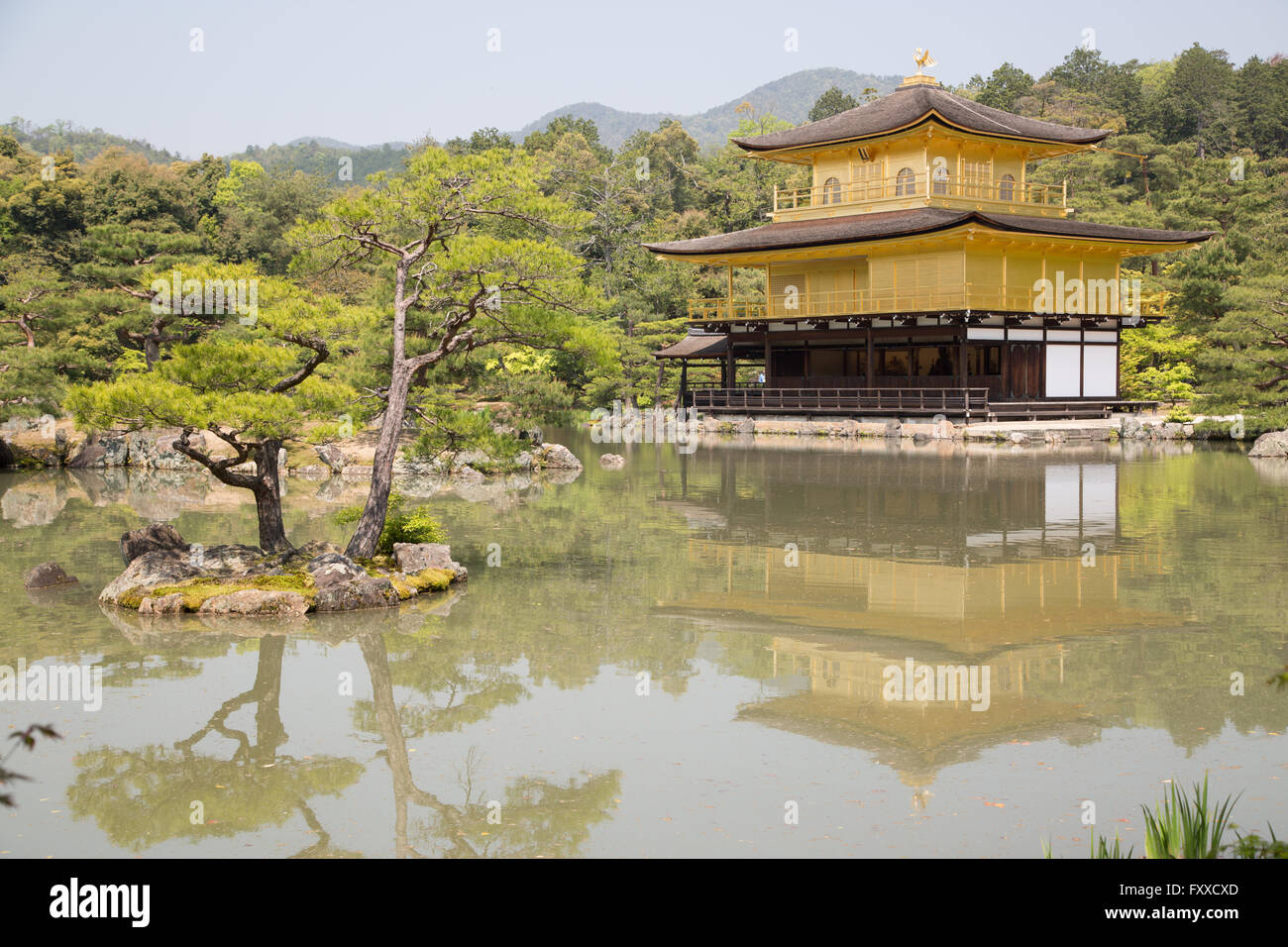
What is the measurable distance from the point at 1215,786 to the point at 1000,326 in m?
33.2

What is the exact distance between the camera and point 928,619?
11.5 m

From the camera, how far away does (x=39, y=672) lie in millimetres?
9969

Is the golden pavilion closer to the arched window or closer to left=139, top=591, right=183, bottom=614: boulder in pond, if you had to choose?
the arched window

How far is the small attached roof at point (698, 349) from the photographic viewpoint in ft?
152

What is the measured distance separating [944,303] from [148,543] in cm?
2983

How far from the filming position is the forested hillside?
1541 cm

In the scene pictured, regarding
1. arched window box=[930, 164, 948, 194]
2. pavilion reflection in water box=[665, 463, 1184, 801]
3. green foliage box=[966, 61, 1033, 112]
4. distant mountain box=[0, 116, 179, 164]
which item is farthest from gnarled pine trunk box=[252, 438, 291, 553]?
distant mountain box=[0, 116, 179, 164]

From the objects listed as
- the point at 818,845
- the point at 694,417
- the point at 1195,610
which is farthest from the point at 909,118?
the point at 818,845

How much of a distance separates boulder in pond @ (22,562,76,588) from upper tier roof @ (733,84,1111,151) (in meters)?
32.8

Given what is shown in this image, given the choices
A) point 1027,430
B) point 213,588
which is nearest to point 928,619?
point 213,588

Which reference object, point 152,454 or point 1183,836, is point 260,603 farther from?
point 152,454
